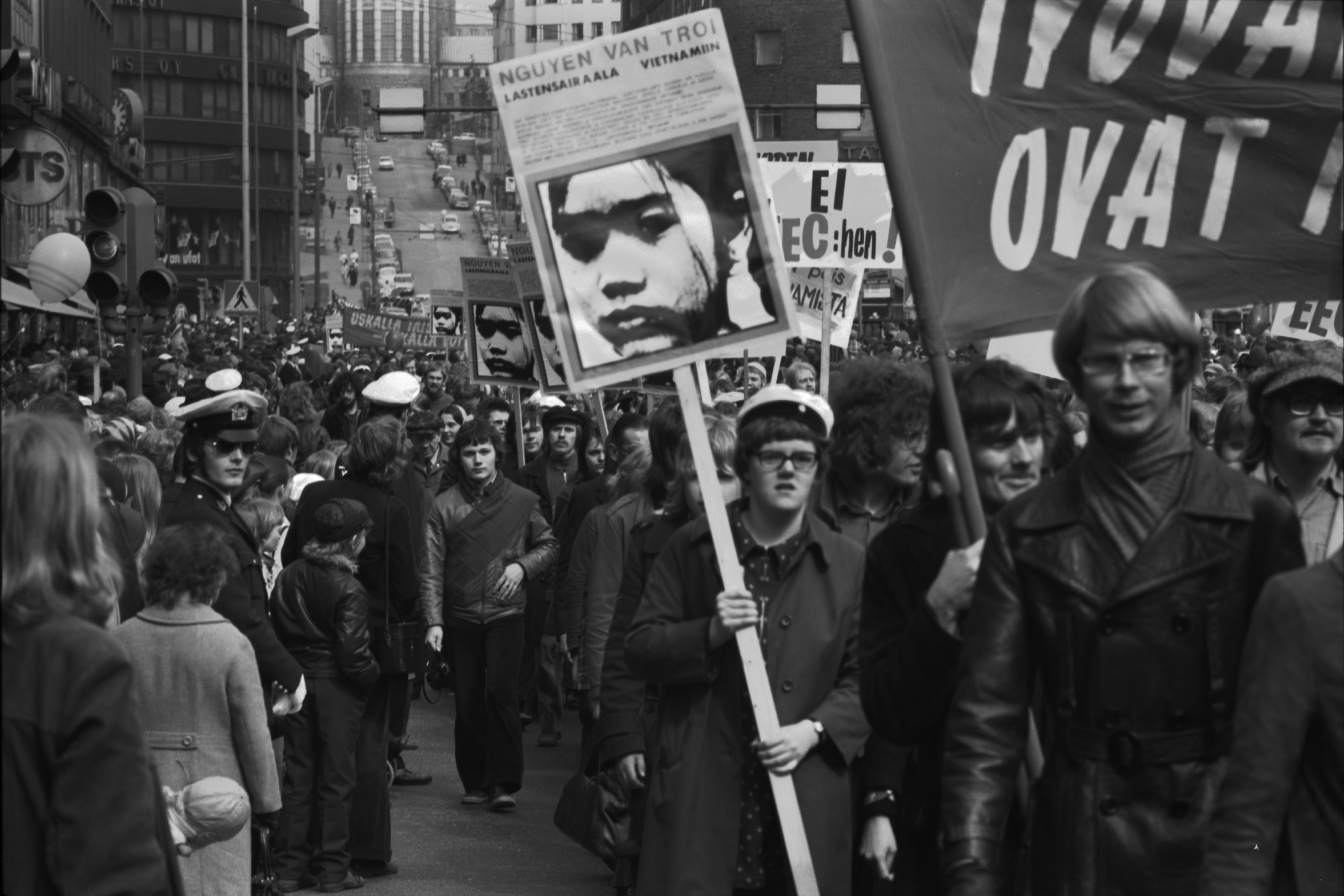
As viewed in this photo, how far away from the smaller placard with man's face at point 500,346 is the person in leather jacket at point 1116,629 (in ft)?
34.0

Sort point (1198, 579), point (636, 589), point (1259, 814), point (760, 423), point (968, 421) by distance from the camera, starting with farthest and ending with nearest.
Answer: point (636, 589) < point (760, 423) < point (968, 421) < point (1198, 579) < point (1259, 814)

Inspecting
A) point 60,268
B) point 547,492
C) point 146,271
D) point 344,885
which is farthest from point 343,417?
point 344,885

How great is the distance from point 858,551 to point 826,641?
0.82ft

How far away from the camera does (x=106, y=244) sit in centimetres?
1627

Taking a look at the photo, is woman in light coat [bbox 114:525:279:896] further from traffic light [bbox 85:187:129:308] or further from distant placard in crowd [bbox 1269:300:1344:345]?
traffic light [bbox 85:187:129:308]

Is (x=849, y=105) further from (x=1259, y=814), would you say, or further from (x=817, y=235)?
(x=1259, y=814)

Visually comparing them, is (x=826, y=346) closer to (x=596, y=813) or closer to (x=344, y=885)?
(x=344, y=885)

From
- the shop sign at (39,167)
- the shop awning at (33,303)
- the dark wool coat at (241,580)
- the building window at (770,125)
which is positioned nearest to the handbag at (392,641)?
the dark wool coat at (241,580)

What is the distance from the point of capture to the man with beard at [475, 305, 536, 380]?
46.8ft

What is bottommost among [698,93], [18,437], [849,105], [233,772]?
[233,772]

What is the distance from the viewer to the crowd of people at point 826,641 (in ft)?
11.5

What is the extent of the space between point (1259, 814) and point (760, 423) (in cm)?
218

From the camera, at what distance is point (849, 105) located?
27391mm

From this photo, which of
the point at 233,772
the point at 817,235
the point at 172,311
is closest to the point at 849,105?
the point at 817,235
